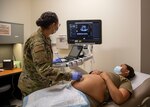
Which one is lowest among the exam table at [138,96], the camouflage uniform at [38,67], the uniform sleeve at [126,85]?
the exam table at [138,96]

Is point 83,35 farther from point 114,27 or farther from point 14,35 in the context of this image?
point 14,35

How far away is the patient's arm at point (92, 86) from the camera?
1.92 metres

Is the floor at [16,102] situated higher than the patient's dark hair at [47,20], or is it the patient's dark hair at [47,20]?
the patient's dark hair at [47,20]

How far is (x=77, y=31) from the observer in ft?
10.2

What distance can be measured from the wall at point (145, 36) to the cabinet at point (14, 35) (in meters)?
2.07

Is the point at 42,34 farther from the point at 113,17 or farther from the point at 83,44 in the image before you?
the point at 113,17

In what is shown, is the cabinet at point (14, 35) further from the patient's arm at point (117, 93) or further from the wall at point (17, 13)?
the patient's arm at point (117, 93)

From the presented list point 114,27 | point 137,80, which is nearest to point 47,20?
point 137,80

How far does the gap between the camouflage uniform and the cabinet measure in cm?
159

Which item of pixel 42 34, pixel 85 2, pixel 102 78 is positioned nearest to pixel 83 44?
pixel 85 2

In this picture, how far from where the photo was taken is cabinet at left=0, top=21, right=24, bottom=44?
3288 mm

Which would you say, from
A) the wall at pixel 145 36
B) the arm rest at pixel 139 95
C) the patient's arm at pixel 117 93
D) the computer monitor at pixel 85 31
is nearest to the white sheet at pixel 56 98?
the patient's arm at pixel 117 93

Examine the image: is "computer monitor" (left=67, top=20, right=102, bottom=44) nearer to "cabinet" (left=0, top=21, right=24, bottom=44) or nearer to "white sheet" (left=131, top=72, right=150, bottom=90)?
"white sheet" (left=131, top=72, right=150, bottom=90)

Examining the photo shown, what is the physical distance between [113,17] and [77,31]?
2.06 ft
